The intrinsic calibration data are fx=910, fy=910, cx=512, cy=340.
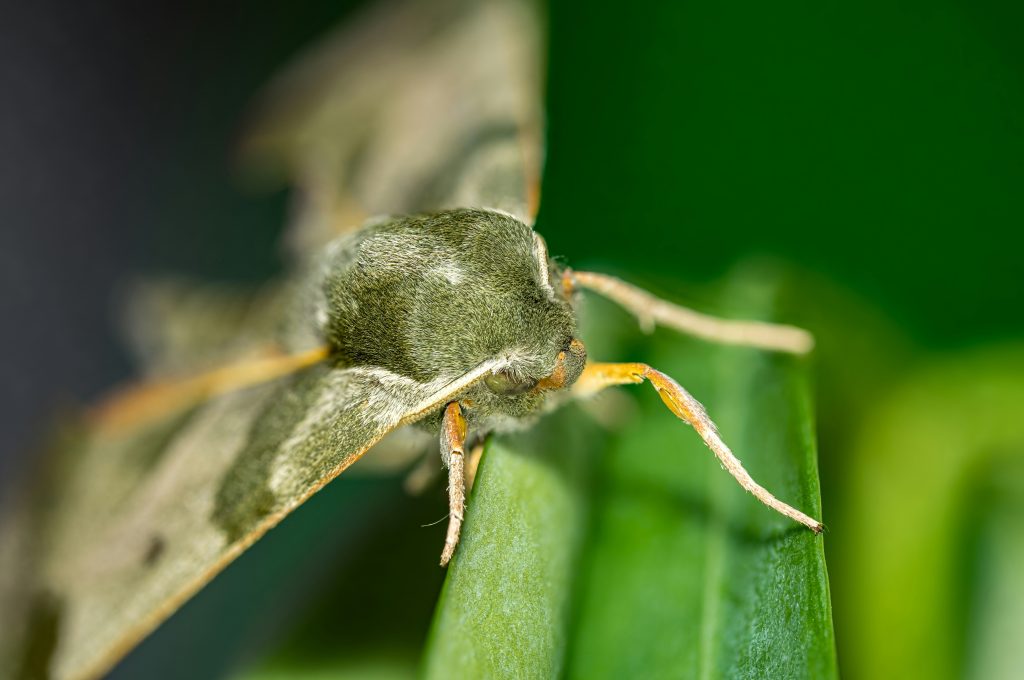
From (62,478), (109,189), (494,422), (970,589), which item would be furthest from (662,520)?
(109,189)

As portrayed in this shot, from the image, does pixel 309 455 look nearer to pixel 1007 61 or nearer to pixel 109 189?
pixel 1007 61

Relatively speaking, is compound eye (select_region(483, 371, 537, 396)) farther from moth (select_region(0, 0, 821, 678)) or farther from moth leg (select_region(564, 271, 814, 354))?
moth leg (select_region(564, 271, 814, 354))

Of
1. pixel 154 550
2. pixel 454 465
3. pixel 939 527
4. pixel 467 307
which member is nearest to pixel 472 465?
pixel 454 465

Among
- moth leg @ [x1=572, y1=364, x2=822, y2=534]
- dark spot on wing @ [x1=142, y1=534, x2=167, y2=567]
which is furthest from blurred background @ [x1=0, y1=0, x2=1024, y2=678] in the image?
dark spot on wing @ [x1=142, y1=534, x2=167, y2=567]

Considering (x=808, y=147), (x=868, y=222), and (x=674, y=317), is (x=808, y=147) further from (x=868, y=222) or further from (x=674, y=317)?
(x=674, y=317)

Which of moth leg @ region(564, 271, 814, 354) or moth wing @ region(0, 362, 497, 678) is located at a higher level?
moth leg @ region(564, 271, 814, 354)

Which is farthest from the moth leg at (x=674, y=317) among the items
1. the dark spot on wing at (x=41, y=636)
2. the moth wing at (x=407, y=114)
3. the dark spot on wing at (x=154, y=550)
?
the dark spot on wing at (x=41, y=636)
